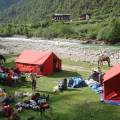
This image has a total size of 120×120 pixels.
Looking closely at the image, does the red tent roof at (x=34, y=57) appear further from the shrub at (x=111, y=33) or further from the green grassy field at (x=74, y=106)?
the shrub at (x=111, y=33)

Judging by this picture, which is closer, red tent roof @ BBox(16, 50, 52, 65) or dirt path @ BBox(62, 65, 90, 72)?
red tent roof @ BBox(16, 50, 52, 65)

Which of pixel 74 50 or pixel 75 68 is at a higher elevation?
pixel 74 50

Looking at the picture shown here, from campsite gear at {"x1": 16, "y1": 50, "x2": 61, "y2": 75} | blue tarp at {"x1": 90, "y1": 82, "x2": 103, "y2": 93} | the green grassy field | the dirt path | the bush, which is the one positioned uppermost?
the bush

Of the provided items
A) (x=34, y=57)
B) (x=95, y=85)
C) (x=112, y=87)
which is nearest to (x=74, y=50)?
(x=34, y=57)

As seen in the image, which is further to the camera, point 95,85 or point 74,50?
point 74,50

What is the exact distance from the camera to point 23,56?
37.2m

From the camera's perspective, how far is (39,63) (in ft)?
112

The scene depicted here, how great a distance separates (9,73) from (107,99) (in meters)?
9.54

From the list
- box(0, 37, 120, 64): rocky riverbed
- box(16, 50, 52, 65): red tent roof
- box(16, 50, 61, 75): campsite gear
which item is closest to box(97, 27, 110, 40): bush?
box(0, 37, 120, 64): rocky riverbed

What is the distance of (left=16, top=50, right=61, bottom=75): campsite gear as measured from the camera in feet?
112

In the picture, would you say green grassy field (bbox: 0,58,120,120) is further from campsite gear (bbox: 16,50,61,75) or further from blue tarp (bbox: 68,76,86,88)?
campsite gear (bbox: 16,50,61,75)

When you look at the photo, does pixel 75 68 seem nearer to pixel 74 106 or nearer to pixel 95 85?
pixel 95 85

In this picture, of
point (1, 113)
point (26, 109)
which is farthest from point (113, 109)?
point (1, 113)

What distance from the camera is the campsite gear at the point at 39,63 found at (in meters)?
34.2
